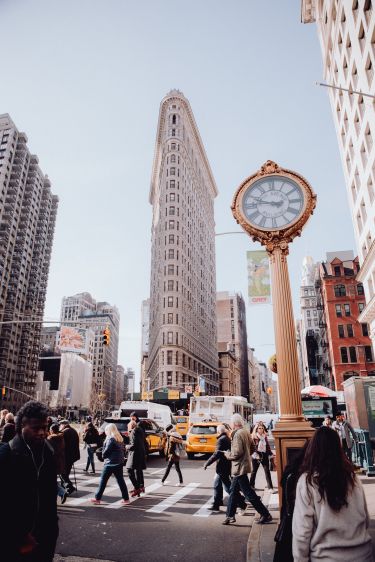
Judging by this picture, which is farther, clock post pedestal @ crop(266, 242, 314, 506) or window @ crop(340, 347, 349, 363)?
window @ crop(340, 347, 349, 363)

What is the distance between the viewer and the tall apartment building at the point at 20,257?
9562 cm

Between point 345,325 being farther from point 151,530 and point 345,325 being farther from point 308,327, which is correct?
point 308,327

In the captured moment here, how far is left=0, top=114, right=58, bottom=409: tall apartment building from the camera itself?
95625mm

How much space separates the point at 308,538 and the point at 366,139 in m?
30.7

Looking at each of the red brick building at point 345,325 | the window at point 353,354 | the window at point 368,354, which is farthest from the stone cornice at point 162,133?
the window at point 368,354

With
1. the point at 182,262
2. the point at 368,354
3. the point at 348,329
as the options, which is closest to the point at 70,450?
the point at 368,354

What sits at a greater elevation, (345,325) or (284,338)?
(345,325)

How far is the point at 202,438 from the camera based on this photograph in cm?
2044

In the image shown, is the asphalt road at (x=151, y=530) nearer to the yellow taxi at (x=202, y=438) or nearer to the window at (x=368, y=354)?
the yellow taxi at (x=202, y=438)

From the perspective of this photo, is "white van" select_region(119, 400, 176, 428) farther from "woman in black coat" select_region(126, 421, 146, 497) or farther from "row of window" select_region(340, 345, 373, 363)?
"row of window" select_region(340, 345, 373, 363)

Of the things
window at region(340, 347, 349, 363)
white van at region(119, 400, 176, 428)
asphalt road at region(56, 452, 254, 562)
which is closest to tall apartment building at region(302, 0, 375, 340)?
white van at region(119, 400, 176, 428)

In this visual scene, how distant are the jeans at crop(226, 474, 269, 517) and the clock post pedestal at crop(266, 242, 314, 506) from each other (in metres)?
0.80

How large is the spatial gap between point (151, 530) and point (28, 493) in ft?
16.7

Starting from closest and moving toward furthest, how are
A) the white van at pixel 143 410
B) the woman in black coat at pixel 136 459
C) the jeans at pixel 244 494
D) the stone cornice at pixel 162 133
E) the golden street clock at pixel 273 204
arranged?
the jeans at pixel 244 494 → the golden street clock at pixel 273 204 → the woman in black coat at pixel 136 459 → the white van at pixel 143 410 → the stone cornice at pixel 162 133
